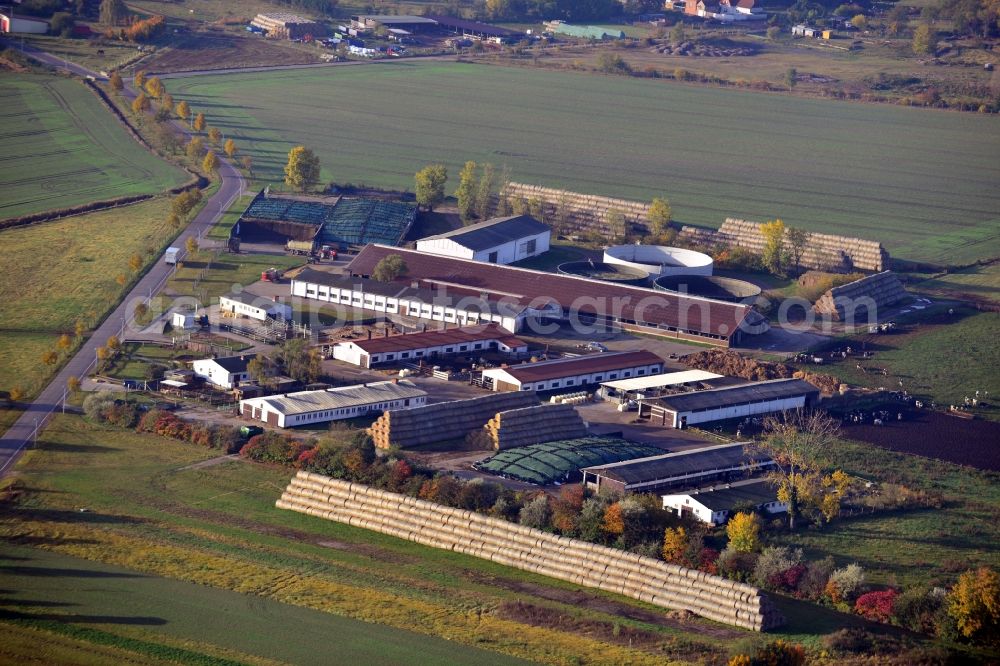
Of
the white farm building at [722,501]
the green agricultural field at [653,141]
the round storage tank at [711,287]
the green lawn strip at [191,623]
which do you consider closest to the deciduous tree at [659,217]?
the green agricultural field at [653,141]

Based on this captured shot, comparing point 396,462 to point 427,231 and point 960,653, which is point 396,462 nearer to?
point 960,653

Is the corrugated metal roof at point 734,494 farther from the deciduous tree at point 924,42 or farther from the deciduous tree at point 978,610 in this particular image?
the deciduous tree at point 924,42

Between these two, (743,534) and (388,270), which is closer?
(743,534)

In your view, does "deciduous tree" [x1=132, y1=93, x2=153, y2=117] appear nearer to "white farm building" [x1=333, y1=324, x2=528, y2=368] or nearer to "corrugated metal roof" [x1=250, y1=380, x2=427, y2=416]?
"white farm building" [x1=333, y1=324, x2=528, y2=368]

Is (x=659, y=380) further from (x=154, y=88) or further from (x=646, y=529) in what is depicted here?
(x=154, y=88)

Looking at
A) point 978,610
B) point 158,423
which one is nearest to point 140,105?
point 158,423
